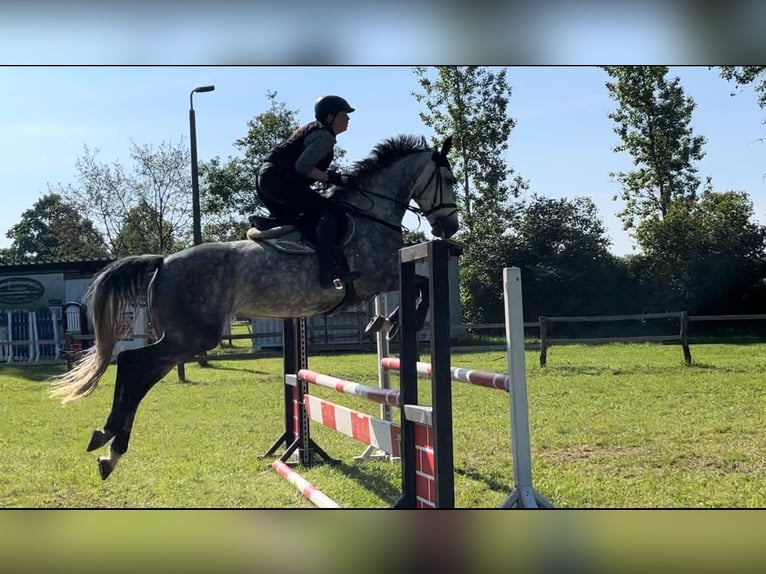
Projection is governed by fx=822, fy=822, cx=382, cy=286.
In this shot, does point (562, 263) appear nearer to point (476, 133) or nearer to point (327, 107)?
point (476, 133)

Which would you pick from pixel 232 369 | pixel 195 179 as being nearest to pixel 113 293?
pixel 195 179

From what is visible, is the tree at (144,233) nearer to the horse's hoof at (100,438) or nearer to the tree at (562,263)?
the tree at (562,263)

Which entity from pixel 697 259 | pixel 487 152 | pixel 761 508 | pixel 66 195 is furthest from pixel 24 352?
pixel 761 508

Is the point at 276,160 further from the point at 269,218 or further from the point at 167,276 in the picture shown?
the point at 167,276

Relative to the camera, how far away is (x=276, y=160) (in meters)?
4.16

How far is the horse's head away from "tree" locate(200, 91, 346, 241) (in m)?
11.0

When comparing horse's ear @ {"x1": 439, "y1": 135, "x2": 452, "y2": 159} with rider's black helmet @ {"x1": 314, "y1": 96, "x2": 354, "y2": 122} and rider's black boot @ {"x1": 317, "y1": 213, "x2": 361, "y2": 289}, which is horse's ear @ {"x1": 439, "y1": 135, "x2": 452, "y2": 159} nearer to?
rider's black helmet @ {"x1": 314, "y1": 96, "x2": 354, "y2": 122}

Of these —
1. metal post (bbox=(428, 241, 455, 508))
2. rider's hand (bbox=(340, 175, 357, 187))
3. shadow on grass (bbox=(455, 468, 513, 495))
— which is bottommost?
shadow on grass (bbox=(455, 468, 513, 495))

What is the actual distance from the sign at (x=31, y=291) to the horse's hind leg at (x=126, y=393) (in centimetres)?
1256

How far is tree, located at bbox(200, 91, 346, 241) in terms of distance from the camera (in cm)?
1555

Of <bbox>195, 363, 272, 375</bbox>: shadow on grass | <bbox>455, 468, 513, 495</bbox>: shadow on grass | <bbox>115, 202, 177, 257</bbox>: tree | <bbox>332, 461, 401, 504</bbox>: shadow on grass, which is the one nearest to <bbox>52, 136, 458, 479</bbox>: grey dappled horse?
<bbox>332, 461, 401, 504</bbox>: shadow on grass

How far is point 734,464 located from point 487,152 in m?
15.0

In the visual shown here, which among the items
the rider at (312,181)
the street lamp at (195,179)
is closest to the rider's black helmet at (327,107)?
the rider at (312,181)

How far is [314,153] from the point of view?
405 cm
